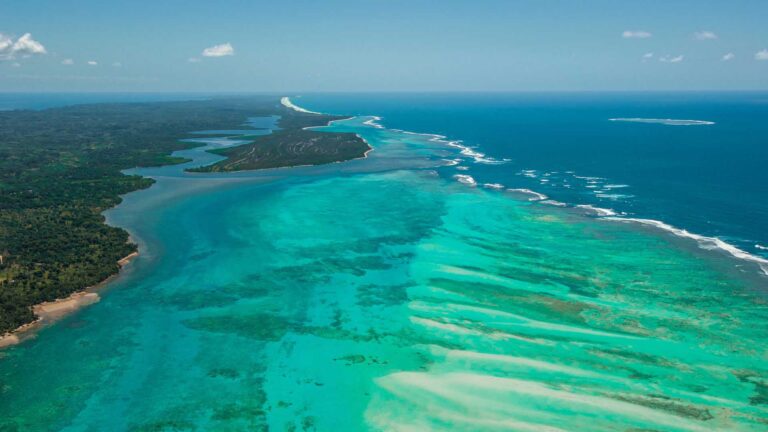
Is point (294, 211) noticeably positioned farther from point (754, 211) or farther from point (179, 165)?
point (754, 211)

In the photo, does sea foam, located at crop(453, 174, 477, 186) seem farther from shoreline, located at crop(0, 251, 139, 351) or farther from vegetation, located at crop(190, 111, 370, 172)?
shoreline, located at crop(0, 251, 139, 351)

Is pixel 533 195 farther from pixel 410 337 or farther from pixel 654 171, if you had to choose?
pixel 410 337

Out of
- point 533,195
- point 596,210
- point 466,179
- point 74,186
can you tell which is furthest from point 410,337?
point 74,186

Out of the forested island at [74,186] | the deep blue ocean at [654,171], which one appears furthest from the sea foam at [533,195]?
the forested island at [74,186]

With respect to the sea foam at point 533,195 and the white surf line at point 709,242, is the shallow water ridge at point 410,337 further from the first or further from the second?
the sea foam at point 533,195

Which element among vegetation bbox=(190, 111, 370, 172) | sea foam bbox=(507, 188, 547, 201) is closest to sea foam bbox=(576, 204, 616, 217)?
sea foam bbox=(507, 188, 547, 201)

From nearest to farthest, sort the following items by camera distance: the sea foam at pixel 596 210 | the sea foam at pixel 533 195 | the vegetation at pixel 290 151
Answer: the sea foam at pixel 596 210
the sea foam at pixel 533 195
the vegetation at pixel 290 151

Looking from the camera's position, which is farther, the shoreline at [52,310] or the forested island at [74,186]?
the forested island at [74,186]

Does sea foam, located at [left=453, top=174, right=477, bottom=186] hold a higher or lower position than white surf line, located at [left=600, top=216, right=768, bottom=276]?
higher

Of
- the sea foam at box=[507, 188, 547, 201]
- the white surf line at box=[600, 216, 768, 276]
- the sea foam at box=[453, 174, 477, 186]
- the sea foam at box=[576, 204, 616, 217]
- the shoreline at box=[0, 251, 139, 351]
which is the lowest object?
the shoreline at box=[0, 251, 139, 351]
